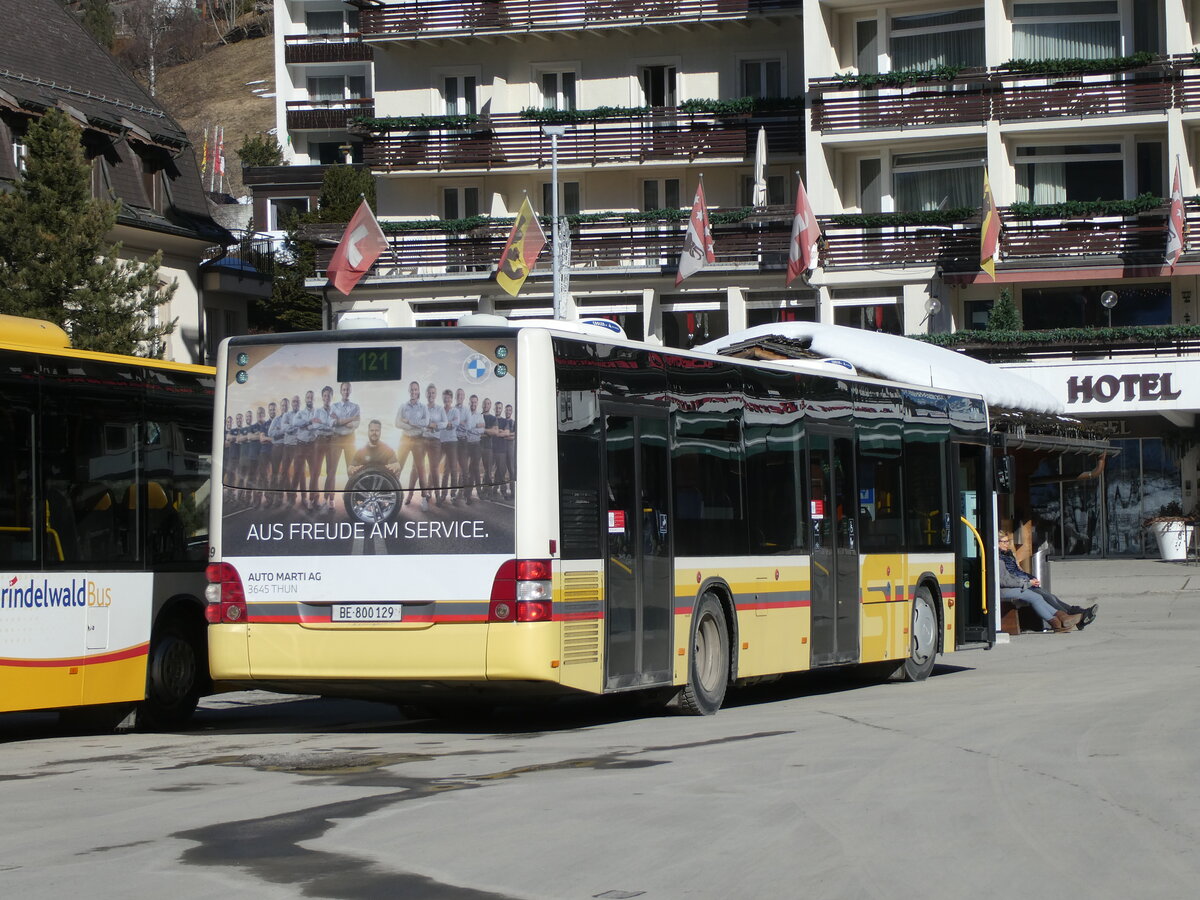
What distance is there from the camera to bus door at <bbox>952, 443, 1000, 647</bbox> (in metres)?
21.4

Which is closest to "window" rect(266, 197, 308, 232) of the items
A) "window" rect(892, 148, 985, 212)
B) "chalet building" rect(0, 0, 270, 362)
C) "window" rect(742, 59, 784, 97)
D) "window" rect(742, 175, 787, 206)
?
"chalet building" rect(0, 0, 270, 362)

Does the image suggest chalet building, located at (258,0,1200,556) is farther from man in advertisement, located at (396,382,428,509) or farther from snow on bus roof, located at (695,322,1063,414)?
man in advertisement, located at (396,382,428,509)

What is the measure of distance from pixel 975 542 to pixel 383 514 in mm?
10117

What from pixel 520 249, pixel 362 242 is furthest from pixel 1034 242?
pixel 362 242

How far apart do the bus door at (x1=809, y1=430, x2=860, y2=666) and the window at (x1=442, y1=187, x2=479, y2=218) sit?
35.7 metres

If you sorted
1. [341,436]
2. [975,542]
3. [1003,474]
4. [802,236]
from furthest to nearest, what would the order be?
[802,236] → [1003,474] → [975,542] → [341,436]

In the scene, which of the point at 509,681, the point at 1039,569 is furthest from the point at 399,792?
the point at 1039,569

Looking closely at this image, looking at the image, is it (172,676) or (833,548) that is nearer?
(172,676)

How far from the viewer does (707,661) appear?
15297 millimetres

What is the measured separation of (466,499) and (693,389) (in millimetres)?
2674

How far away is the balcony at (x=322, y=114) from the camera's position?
97.1 metres

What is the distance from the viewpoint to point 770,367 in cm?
1630

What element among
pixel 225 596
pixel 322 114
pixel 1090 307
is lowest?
pixel 225 596

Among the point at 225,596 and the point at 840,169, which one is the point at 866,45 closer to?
the point at 840,169
